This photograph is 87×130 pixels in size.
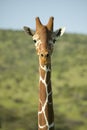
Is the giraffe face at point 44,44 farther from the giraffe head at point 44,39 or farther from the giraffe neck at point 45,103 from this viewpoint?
the giraffe neck at point 45,103

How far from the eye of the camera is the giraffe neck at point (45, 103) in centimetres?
1298

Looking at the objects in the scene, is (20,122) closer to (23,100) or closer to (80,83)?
(23,100)

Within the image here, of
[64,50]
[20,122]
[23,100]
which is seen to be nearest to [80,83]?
[23,100]

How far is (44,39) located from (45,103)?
1834mm

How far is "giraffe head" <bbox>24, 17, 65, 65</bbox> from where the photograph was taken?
1302cm

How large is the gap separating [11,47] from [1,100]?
142 ft

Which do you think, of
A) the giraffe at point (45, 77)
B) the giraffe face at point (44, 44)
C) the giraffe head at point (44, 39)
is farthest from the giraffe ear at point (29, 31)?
the giraffe at point (45, 77)

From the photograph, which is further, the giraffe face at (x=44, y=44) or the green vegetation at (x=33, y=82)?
the green vegetation at (x=33, y=82)

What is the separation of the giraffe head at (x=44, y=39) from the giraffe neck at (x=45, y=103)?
0.33m

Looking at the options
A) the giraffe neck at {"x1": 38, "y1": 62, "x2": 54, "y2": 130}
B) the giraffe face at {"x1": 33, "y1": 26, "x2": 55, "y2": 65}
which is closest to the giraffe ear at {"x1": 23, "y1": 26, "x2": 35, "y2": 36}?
the giraffe face at {"x1": 33, "y1": 26, "x2": 55, "y2": 65}

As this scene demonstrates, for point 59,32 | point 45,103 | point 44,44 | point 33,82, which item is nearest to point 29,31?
point 59,32

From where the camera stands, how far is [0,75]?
135 metres

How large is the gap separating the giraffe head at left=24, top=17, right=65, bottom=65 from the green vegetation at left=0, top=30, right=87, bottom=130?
226ft

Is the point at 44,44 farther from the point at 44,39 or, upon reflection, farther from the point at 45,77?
the point at 45,77
